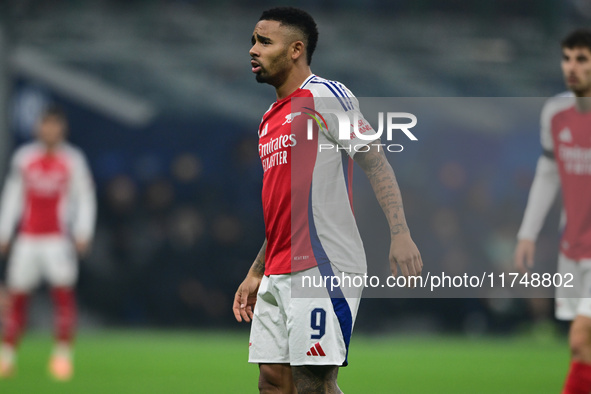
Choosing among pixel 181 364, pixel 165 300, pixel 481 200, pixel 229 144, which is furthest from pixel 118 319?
pixel 481 200

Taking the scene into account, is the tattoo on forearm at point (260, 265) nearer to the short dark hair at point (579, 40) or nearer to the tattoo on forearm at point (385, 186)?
the tattoo on forearm at point (385, 186)

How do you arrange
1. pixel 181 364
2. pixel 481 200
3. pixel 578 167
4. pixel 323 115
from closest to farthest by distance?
1. pixel 323 115
2. pixel 578 167
3. pixel 181 364
4. pixel 481 200

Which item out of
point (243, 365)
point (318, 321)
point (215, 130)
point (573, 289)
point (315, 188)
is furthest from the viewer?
point (215, 130)

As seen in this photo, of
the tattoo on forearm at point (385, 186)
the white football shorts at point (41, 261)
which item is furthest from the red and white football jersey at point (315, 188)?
the white football shorts at point (41, 261)

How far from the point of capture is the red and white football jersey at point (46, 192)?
10.4 m

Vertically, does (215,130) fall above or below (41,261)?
above

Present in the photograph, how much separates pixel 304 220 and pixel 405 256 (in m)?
0.60

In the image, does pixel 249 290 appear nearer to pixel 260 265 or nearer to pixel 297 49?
pixel 260 265

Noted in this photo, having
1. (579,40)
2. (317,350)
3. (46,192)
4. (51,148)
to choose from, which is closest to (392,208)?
(317,350)

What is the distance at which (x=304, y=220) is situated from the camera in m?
4.50

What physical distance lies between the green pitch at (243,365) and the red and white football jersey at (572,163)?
274 cm

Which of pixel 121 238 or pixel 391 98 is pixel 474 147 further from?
pixel 121 238

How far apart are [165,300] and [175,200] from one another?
1.57 metres

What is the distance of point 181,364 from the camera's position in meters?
10.2
